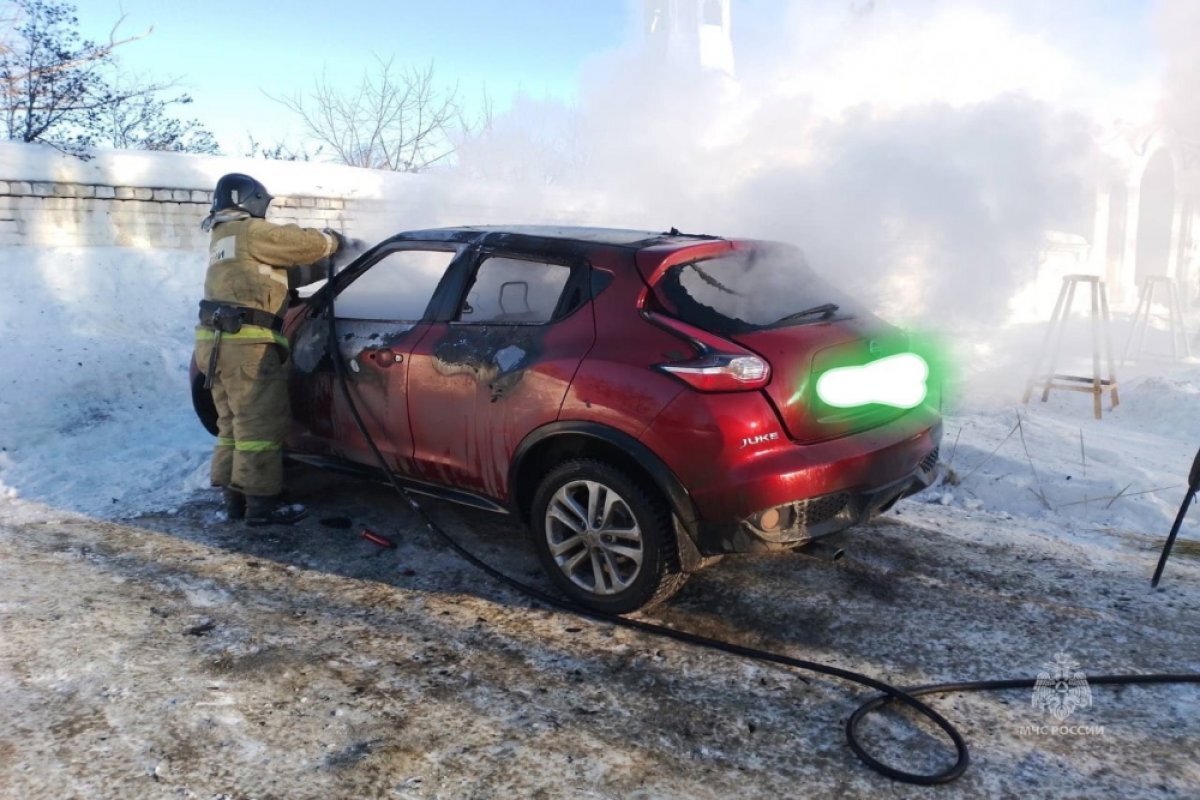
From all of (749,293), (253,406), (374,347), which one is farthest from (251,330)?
(749,293)

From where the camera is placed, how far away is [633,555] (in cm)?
340

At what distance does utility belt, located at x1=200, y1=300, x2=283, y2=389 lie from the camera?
4398 mm

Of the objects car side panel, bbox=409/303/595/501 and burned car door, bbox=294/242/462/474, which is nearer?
car side panel, bbox=409/303/595/501

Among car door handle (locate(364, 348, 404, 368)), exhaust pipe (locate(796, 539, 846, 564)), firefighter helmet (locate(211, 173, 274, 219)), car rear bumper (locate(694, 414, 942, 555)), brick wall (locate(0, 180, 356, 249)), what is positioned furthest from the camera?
brick wall (locate(0, 180, 356, 249))

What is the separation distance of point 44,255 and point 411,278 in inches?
211

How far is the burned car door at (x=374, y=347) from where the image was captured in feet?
13.7

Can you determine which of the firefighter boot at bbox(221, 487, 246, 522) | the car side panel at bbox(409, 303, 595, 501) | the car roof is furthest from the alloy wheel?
the firefighter boot at bbox(221, 487, 246, 522)

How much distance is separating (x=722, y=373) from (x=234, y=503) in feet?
10.1

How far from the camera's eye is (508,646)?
3332 mm

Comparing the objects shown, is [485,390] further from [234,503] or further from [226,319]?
[234,503]

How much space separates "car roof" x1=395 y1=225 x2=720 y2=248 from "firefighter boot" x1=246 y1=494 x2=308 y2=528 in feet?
5.37

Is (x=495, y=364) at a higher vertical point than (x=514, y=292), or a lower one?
lower

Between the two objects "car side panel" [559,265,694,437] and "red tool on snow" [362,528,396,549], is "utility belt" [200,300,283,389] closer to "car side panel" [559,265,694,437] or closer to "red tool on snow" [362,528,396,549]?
"red tool on snow" [362,528,396,549]

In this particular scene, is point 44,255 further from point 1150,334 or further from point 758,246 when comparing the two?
point 1150,334
